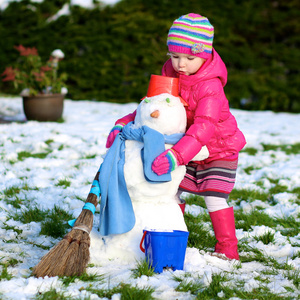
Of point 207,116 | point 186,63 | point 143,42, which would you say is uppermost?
point 143,42

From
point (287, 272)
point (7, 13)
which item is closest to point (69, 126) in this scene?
point (287, 272)

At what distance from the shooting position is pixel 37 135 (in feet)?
17.8

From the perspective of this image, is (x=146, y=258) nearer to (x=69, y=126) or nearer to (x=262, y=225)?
(x=262, y=225)

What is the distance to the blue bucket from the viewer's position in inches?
80.7

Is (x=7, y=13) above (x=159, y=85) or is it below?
A: above

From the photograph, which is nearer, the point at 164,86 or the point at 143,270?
the point at 143,270

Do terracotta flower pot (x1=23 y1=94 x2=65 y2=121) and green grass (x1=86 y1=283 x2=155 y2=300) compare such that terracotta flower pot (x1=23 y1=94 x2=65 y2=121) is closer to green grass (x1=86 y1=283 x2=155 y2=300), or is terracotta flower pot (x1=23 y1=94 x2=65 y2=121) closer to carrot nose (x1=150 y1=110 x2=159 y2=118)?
carrot nose (x1=150 y1=110 x2=159 y2=118)

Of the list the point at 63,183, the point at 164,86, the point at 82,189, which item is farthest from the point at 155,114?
the point at 63,183

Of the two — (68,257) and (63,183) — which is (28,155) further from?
(68,257)

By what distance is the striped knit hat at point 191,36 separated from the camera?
220 cm

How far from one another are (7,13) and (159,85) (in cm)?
999

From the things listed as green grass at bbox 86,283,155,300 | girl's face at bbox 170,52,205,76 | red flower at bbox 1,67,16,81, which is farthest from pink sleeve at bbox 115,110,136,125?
red flower at bbox 1,67,16,81

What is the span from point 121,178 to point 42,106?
463 cm

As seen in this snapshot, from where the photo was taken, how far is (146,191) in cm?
217
